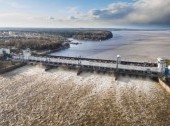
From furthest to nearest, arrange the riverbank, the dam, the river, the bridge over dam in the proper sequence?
1. the bridge over dam
2. the dam
3. the riverbank
4. the river

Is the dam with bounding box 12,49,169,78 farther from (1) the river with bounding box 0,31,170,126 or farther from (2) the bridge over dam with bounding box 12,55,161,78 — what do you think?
(1) the river with bounding box 0,31,170,126

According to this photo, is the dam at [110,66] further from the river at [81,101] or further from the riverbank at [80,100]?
the riverbank at [80,100]

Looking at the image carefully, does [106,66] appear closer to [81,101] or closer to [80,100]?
[80,100]

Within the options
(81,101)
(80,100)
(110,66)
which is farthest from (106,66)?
(81,101)

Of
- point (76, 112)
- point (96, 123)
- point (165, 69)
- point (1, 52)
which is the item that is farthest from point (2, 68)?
point (165, 69)

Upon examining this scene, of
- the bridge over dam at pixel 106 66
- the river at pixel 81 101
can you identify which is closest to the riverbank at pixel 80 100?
the river at pixel 81 101

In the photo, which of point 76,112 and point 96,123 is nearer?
point 96,123

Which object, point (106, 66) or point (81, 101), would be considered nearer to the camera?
point (81, 101)

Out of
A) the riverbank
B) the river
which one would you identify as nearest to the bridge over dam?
the river

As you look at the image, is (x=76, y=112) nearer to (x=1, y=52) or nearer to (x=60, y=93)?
(x=60, y=93)
